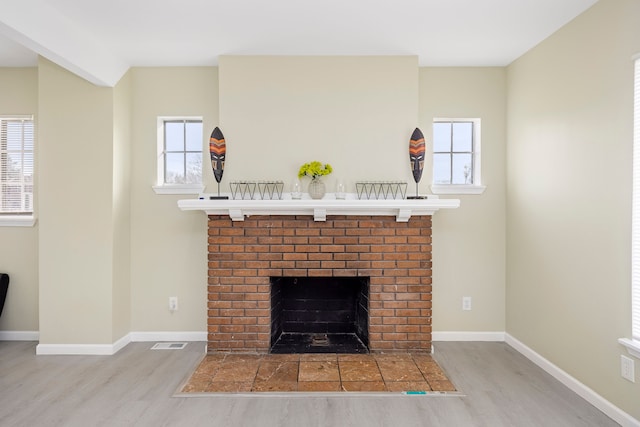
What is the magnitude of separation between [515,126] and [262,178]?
7.65 ft

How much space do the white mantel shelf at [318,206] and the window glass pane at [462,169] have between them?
719 millimetres

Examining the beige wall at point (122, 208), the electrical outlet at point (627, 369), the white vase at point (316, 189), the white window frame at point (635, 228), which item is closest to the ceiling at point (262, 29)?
the beige wall at point (122, 208)

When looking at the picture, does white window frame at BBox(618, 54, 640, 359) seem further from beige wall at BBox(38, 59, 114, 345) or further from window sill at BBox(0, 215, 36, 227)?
window sill at BBox(0, 215, 36, 227)

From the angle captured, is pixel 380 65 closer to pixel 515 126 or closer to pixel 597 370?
pixel 515 126

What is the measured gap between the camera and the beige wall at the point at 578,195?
2406mm

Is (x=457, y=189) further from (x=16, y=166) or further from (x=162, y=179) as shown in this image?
(x=16, y=166)

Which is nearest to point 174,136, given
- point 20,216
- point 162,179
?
point 162,179

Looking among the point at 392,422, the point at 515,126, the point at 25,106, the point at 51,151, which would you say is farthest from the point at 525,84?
the point at 25,106

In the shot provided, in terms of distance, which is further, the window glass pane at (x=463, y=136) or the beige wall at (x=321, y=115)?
the window glass pane at (x=463, y=136)

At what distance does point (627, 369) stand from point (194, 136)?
377cm

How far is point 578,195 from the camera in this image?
278 centimetres

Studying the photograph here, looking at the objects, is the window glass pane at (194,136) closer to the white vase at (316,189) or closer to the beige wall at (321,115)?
the beige wall at (321,115)

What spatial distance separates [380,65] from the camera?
3.59 m

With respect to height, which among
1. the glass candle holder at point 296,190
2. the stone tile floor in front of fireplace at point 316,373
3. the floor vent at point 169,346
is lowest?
the floor vent at point 169,346
